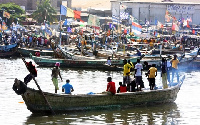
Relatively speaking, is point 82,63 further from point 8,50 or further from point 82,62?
point 8,50

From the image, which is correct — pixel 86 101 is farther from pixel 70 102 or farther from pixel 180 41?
pixel 180 41

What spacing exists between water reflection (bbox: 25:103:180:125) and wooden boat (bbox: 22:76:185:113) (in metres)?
0.22

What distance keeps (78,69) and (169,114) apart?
57.6 ft

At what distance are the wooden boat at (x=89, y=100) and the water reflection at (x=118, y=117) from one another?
0.22 m

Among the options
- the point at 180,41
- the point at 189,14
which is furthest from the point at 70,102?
the point at 189,14

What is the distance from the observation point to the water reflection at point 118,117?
21.7m

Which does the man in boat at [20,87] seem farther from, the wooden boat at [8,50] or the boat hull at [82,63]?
the wooden boat at [8,50]

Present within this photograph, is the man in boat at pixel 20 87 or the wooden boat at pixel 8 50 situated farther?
the wooden boat at pixel 8 50

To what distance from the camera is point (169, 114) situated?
77.1ft

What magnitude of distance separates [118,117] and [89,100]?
4.09 ft

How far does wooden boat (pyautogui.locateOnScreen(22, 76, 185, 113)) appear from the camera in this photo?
70.8 ft

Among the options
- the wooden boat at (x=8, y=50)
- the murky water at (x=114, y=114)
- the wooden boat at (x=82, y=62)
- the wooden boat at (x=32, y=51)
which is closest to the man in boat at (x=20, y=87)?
the murky water at (x=114, y=114)

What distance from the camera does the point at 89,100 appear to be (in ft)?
73.9

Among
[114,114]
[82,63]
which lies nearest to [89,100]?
[114,114]
